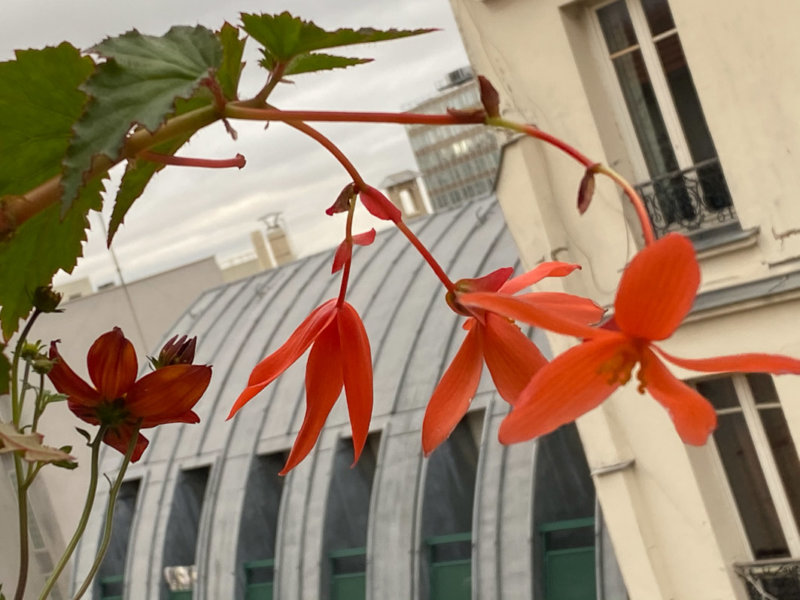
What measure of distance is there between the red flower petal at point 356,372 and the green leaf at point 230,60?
0.10m

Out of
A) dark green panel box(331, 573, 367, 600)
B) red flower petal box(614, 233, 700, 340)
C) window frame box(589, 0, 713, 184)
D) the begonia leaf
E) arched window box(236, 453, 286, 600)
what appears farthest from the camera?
arched window box(236, 453, 286, 600)

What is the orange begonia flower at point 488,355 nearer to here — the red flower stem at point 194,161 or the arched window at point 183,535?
the red flower stem at point 194,161

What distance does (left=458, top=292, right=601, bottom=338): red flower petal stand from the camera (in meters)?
0.33

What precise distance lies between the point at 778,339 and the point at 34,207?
5338 mm

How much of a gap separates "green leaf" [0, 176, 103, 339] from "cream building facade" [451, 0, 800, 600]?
4.85 meters

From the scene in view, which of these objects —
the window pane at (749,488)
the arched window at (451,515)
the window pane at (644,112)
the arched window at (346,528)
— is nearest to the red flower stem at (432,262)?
the window pane at (644,112)

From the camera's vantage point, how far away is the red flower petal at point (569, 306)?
36 centimetres

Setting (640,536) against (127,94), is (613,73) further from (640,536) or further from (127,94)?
(127,94)

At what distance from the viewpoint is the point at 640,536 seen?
6465 mm

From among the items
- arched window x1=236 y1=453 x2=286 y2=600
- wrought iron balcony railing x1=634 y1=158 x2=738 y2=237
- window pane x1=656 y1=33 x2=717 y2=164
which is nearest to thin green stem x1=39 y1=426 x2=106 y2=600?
wrought iron balcony railing x1=634 y1=158 x2=738 y2=237

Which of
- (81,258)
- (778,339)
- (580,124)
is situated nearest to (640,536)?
(778,339)

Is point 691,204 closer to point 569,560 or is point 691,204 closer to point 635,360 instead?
point 569,560

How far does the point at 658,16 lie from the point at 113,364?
5.57 m

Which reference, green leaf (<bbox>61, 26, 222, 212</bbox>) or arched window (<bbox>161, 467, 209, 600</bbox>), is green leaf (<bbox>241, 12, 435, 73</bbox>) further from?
arched window (<bbox>161, 467, 209, 600</bbox>)
